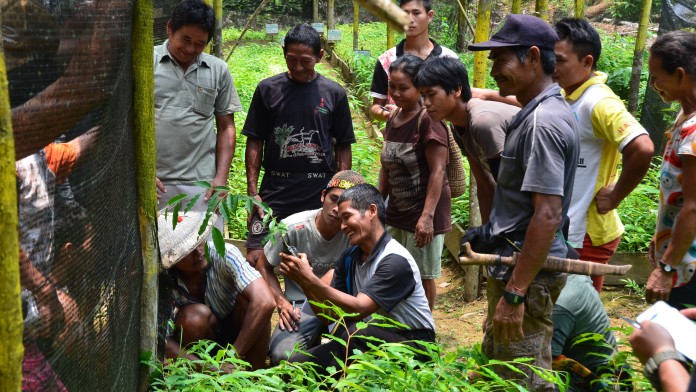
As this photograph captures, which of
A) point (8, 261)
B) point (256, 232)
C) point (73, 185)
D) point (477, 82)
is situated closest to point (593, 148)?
point (477, 82)

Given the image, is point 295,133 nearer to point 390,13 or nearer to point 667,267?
point 667,267

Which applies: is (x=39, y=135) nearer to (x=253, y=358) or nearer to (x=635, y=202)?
(x=253, y=358)

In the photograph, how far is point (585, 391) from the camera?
11.5ft

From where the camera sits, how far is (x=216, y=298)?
421cm

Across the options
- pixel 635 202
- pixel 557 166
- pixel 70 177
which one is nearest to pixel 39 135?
pixel 70 177

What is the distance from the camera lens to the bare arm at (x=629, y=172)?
368 cm

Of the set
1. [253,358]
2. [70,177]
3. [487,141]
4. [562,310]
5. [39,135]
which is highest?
[39,135]

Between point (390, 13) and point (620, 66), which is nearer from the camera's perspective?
point (390, 13)

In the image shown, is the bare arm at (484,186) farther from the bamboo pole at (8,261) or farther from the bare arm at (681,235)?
the bamboo pole at (8,261)

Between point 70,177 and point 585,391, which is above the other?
point 70,177

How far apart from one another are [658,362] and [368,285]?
1.90 m

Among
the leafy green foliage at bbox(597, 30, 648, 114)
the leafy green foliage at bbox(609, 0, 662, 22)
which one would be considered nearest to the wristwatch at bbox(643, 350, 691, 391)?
the leafy green foliage at bbox(597, 30, 648, 114)

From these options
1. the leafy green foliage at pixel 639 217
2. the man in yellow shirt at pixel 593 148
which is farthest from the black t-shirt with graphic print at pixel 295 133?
the leafy green foliage at pixel 639 217

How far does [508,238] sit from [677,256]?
0.82 meters
